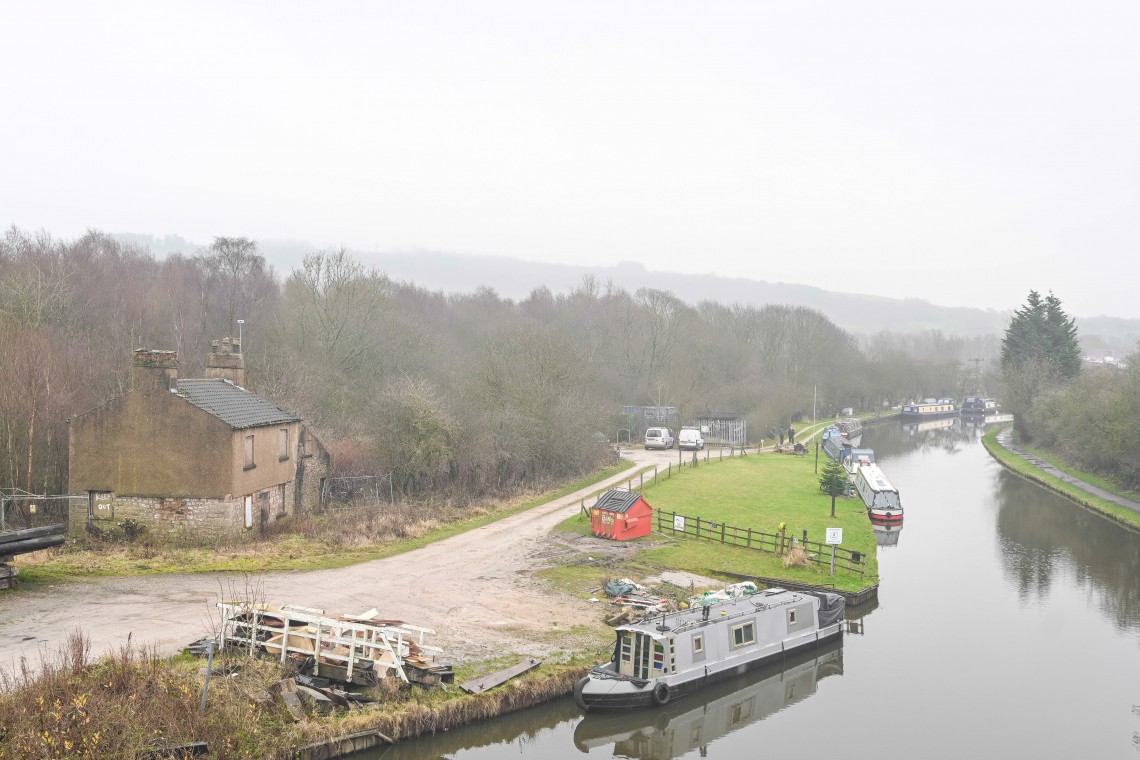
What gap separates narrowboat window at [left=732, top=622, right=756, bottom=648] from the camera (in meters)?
22.0

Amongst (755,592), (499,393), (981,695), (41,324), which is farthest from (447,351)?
(981,695)

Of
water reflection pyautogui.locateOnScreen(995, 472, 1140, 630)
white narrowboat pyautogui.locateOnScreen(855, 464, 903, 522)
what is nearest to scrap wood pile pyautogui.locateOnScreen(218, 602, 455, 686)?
water reflection pyautogui.locateOnScreen(995, 472, 1140, 630)

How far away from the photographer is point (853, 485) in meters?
50.5

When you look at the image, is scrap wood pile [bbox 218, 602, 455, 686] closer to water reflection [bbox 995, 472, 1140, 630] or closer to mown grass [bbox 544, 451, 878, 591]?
mown grass [bbox 544, 451, 878, 591]

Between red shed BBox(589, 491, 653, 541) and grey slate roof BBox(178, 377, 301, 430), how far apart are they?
12.5 metres

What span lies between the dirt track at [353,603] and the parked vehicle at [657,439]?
113ft

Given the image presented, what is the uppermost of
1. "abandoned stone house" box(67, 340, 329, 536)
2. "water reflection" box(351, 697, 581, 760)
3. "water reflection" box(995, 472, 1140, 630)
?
"abandoned stone house" box(67, 340, 329, 536)

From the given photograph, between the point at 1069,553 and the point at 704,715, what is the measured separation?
24.8 m

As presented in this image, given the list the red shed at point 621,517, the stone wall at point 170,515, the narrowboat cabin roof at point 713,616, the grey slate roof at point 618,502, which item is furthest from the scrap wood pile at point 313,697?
the grey slate roof at point 618,502

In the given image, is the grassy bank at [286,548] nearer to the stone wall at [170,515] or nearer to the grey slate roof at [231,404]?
the stone wall at [170,515]

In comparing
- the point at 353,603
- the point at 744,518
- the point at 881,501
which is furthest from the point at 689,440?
the point at 353,603

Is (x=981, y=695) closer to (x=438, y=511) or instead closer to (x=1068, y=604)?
(x=1068, y=604)

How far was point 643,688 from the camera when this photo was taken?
63.8ft

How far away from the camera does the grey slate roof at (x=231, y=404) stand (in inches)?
1135
